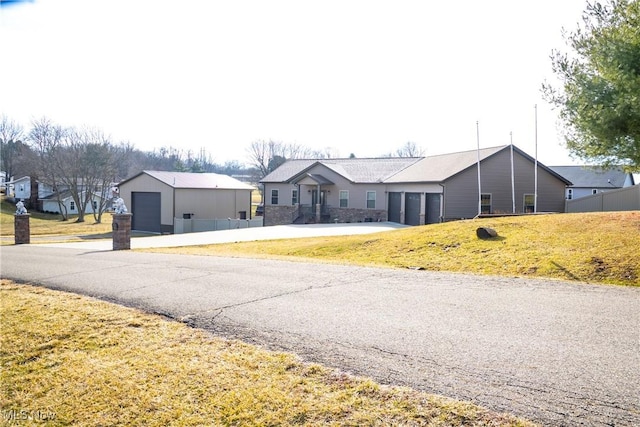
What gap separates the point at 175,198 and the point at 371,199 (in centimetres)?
1508

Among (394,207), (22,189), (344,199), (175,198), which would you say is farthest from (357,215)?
(22,189)

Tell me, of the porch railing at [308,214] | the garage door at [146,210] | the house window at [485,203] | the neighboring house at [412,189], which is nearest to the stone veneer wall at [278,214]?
the neighboring house at [412,189]

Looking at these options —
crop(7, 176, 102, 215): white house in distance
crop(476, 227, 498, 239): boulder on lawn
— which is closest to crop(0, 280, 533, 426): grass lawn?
crop(476, 227, 498, 239): boulder on lawn

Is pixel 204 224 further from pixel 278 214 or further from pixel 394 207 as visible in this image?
pixel 394 207

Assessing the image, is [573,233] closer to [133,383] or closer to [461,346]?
[461,346]

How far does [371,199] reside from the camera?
35781 millimetres

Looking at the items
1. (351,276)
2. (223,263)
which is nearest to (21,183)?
(223,263)

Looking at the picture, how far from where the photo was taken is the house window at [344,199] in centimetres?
3731

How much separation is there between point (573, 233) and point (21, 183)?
232 feet

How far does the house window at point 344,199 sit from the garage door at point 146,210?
14.6 meters

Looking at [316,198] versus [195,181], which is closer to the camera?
[316,198]

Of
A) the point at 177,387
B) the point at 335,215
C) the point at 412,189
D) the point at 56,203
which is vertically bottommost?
the point at 177,387

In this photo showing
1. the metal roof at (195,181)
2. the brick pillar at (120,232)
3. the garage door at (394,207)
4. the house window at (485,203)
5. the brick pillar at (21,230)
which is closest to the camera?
the brick pillar at (120,232)

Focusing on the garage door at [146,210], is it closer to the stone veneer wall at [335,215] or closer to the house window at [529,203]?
the stone veneer wall at [335,215]
